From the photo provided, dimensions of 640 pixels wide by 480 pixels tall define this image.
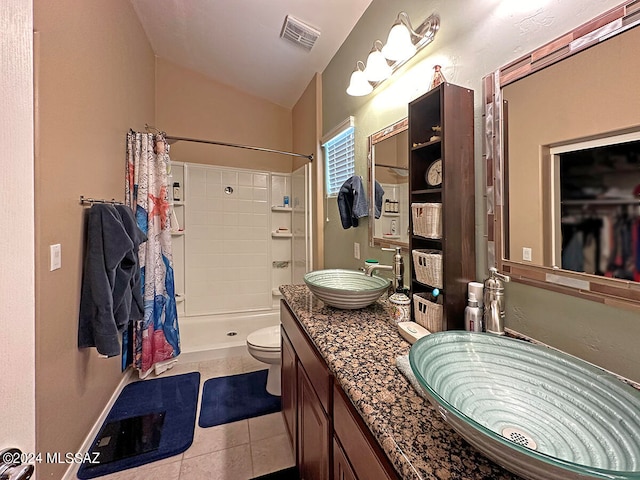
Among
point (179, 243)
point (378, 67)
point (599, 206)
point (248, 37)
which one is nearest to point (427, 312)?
point (599, 206)

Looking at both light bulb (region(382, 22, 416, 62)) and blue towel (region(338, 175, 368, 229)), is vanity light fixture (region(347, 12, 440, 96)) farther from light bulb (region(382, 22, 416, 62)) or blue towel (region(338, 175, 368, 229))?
blue towel (region(338, 175, 368, 229))

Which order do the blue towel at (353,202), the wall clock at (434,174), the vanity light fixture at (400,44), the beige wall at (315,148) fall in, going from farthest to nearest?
the beige wall at (315,148), the blue towel at (353,202), the vanity light fixture at (400,44), the wall clock at (434,174)

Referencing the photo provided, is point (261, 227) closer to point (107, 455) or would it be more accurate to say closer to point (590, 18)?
point (107, 455)

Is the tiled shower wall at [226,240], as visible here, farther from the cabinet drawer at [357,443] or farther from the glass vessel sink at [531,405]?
the glass vessel sink at [531,405]

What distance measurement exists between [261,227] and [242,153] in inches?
38.0

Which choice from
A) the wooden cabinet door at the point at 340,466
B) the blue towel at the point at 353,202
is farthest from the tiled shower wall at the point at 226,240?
the wooden cabinet door at the point at 340,466

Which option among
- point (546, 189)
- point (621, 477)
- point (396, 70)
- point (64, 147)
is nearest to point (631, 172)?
point (546, 189)

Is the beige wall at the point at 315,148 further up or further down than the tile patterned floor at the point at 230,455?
further up

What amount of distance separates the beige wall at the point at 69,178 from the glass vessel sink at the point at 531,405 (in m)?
1.53

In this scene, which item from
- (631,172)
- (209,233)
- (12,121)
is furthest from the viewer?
(209,233)

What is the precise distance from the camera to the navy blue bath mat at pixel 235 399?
1.83 meters

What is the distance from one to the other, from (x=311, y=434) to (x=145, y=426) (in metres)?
1.35

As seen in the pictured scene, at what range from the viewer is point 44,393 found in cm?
115

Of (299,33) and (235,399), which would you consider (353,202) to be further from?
(235,399)
